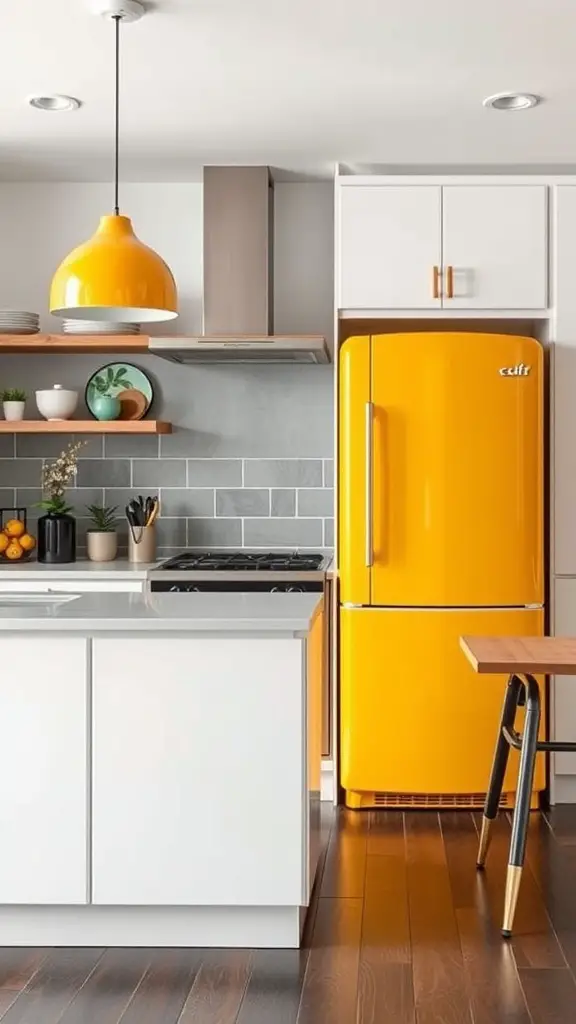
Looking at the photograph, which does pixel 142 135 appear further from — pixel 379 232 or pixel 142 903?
pixel 142 903

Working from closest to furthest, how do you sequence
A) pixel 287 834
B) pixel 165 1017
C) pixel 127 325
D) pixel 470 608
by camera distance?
pixel 165 1017 → pixel 287 834 → pixel 470 608 → pixel 127 325

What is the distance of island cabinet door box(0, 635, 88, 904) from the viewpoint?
10.1 ft

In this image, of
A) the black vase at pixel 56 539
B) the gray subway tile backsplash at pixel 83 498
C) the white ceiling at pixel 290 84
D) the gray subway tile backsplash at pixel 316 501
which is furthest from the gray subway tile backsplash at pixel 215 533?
the white ceiling at pixel 290 84

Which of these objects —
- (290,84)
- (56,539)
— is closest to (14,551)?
(56,539)

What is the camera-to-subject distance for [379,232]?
461cm

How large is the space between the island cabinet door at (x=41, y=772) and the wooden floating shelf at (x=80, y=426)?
6.37 ft

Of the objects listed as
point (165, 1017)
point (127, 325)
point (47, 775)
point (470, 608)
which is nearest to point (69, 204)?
point (127, 325)

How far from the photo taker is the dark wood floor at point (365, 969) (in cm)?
272

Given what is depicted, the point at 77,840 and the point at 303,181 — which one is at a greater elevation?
the point at 303,181

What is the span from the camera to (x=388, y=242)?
4.61 m

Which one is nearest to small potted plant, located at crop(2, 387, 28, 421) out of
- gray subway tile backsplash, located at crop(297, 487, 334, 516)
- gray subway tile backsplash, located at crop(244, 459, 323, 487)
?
gray subway tile backsplash, located at crop(244, 459, 323, 487)

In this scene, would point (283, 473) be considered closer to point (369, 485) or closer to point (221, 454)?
point (221, 454)

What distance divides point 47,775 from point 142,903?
0.41 meters

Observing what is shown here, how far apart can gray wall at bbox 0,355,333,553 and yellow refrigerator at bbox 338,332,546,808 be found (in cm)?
66
